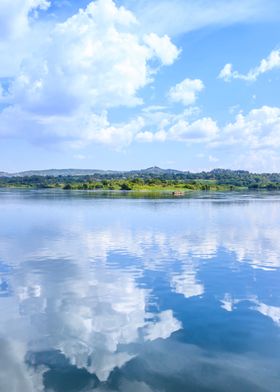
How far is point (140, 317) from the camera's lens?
17359 millimetres

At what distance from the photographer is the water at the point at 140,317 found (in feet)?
40.6

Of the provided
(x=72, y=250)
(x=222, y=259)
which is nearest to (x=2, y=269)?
(x=72, y=250)

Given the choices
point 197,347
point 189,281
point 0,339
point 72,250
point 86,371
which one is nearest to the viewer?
point 86,371

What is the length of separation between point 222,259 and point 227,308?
1135 cm

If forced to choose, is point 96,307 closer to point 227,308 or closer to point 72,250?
point 227,308

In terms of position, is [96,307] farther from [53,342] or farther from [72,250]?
[72,250]

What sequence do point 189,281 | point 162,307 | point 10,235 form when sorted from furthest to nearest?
point 10,235 < point 189,281 < point 162,307

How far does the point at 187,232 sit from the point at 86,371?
33.1m

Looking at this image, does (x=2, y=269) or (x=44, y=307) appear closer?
(x=44, y=307)

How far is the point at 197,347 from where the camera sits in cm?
1428

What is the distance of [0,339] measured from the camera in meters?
15.2

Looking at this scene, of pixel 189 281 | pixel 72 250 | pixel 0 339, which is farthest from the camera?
pixel 72 250

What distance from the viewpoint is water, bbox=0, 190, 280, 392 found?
1238cm

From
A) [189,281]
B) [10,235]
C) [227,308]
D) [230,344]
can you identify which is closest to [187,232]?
[10,235]
